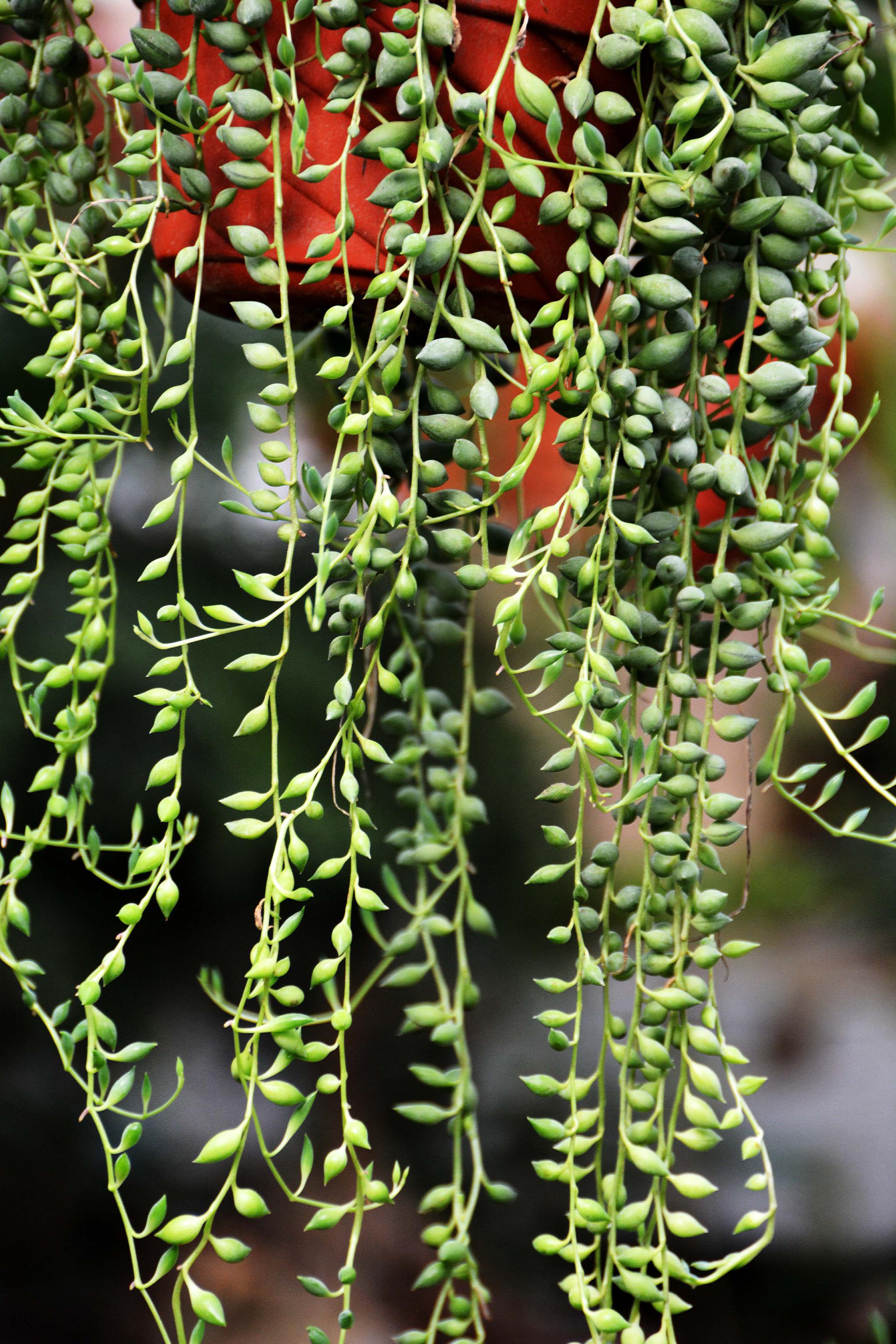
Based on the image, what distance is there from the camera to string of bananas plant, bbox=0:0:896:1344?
45 centimetres

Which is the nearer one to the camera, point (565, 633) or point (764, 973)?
point (565, 633)

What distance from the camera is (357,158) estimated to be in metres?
0.51

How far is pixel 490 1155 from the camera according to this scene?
1.41 meters

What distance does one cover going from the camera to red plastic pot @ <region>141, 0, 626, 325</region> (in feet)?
1.61

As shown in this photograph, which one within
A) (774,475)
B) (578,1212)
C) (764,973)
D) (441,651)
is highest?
(774,475)

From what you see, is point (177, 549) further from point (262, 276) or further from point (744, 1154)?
point (744, 1154)

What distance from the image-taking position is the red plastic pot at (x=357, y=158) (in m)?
0.49

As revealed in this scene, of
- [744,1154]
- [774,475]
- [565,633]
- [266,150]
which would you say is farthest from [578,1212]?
[266,150]

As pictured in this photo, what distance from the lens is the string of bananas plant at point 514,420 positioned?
1.49 feet

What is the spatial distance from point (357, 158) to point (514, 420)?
152 mm

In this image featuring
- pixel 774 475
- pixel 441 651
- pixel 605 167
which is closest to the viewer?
pixel 605 167

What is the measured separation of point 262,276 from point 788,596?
1.04ft

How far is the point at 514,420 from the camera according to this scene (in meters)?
0.54

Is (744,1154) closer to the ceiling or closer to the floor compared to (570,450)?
closer to the floor
